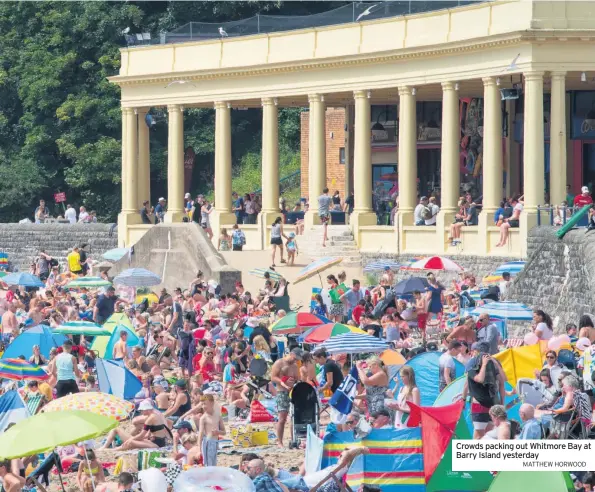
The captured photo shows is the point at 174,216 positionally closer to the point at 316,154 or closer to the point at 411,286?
the point at 316,154

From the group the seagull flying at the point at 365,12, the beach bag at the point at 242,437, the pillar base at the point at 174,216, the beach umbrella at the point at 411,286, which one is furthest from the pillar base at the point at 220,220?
the beach bag at the point at 242,437

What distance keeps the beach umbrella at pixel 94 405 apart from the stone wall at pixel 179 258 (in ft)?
67.0

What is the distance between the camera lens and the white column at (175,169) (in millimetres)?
53031

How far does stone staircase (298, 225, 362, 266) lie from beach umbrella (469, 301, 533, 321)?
17115 mm

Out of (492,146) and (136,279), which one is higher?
(492,146)

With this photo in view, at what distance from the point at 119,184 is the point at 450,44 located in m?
25.8

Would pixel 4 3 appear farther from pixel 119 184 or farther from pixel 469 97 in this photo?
pixel 469 97

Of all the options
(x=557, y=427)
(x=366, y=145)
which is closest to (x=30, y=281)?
(x=366, y=145)

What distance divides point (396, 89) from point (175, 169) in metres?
8.88

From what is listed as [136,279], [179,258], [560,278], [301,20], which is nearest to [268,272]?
[136,279]

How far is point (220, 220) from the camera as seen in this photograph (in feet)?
168

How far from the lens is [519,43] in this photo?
4119 cm

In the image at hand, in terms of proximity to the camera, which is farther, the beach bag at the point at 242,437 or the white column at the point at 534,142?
the white column at the point at 534,142

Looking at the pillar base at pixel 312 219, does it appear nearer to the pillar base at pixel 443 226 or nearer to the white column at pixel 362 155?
the white column at pixel 362 155
